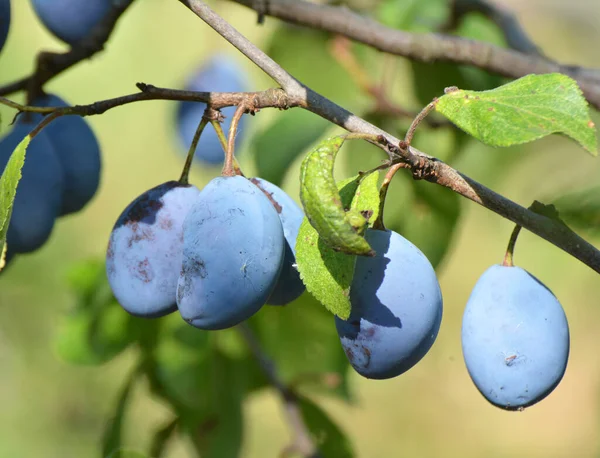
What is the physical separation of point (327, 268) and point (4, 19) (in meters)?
0.49

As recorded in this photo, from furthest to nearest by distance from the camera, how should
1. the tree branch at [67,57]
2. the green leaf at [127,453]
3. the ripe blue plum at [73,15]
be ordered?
the ripe blue plum at [73,15] → the tree branch at [67,57] → the green leaf at [127,453]

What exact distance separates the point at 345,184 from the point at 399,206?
62 centimetres

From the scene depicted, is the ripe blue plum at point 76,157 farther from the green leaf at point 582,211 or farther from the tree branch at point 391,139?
the green leaf at point 582,211

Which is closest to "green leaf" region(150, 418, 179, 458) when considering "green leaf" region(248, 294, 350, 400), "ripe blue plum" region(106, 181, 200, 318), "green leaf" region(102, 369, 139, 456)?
"green leaf" region(102, 369, 139, 456)

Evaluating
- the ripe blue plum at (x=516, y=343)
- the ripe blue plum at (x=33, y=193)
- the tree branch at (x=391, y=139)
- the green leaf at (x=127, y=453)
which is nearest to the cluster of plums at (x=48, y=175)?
the ripe blue plum at (x=33, y=193)

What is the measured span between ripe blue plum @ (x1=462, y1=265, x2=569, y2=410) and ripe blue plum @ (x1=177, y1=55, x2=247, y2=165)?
80cm

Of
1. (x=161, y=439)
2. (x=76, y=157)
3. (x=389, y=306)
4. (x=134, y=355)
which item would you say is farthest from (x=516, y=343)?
(x=134, y=355)

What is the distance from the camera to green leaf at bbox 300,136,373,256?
0.55 meters

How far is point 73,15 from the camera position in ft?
3.37

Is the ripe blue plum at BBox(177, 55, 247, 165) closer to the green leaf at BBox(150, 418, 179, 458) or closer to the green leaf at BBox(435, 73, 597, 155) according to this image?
the green leaf at BBox(150, 418, 179, 458)

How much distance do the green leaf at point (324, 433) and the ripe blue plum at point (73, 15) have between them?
0.69 metres

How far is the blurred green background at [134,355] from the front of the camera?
7.75ft

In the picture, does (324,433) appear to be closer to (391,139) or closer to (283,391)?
(283,391)

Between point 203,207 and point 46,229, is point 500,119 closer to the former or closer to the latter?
point 203,207
